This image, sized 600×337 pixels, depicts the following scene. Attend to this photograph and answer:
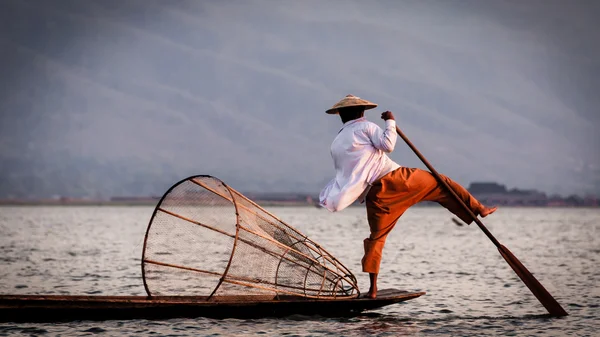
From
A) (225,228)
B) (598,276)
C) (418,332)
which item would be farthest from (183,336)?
(598,276)

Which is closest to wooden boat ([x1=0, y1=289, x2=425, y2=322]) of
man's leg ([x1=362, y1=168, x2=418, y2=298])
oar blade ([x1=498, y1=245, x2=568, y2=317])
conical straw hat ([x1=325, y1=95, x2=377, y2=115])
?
man's leg ([x1=362, y1=168, x2=418, y2=298])

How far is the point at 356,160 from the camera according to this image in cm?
1012

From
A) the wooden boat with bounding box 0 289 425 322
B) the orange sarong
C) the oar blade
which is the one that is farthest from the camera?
the oar blade

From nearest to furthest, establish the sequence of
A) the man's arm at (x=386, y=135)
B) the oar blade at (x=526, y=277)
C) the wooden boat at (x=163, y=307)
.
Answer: the man's arm at (x=386, y=135) < the wooden boat at (x=163, y=307) < the oar blade at (x=526, y=277)

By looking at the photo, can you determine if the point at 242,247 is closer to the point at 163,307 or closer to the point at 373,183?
the point at 163,307

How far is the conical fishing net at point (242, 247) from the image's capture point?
10.3 meters

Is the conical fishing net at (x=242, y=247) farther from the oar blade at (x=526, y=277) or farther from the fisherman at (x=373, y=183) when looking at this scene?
the oar blade at (x=526, y=277)

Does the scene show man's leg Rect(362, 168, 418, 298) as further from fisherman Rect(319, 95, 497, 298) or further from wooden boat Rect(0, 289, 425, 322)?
wooden boat Rect(0, 289, 425, 322)

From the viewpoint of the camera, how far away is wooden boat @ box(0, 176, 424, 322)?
10.1m

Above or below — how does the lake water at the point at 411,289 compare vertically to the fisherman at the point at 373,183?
below

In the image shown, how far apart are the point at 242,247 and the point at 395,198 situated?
6.51 feet

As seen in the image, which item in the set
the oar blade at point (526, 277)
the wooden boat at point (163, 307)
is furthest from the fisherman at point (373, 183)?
the oar blade at point (526, 277)

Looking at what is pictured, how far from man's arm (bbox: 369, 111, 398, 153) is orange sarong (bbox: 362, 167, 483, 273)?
0.51m

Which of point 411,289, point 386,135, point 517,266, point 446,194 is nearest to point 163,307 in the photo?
point 386,135
